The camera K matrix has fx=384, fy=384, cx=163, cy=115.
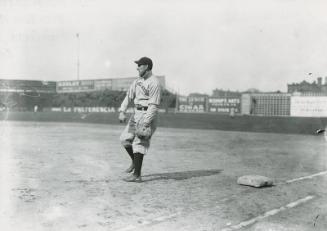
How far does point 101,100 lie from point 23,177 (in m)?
36.5

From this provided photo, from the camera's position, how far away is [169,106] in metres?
37.2

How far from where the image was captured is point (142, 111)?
5426mm

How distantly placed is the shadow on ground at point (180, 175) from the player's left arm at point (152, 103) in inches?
34.8

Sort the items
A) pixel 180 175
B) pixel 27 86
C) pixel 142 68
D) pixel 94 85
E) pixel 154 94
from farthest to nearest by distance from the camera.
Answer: pixel 94 85 < pixel 27 86 < pixel 180 175 < pixel 142 68 < pixel 154 94

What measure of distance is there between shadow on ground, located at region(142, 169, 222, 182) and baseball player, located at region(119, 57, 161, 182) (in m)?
0.36

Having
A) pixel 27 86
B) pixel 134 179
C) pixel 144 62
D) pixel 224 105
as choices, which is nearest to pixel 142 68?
pixel 144 62

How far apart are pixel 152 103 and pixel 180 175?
4.45 ft

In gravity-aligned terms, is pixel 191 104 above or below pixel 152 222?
above

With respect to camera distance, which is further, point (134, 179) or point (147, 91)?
point (147, 91)

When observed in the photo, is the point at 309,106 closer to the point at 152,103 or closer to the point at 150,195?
the point at 152,103

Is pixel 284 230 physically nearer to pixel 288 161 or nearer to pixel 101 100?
pixel 288 161

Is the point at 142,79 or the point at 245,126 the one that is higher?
the point at 142,79

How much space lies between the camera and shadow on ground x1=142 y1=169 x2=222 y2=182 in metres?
5.64

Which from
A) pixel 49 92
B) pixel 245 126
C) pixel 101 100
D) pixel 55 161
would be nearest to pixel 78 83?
pixel 49 92
